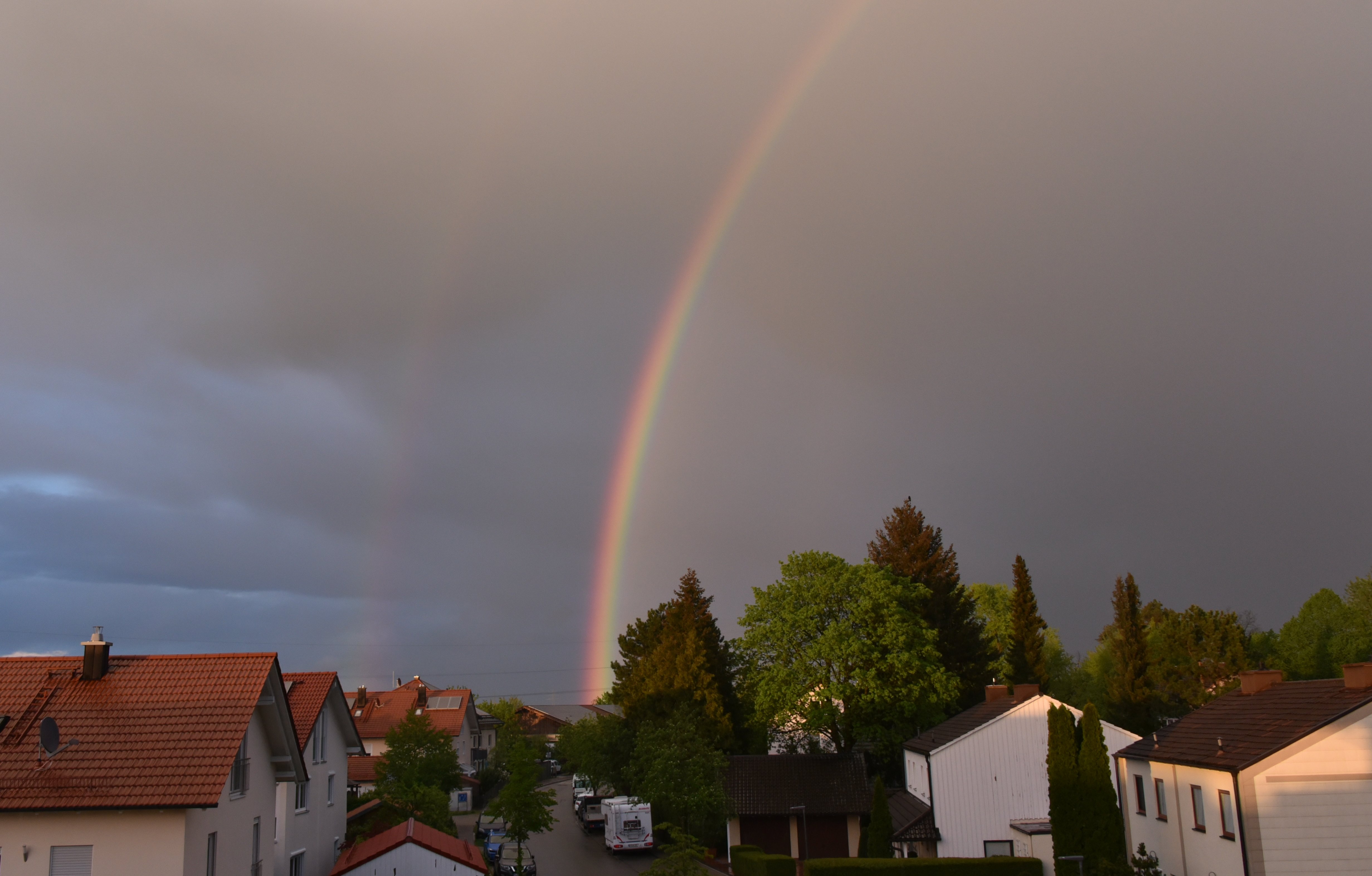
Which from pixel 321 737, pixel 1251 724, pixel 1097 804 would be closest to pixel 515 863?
pixel 321 737

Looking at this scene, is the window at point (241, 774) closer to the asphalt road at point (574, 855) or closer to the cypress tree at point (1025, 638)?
the asphalt road at point (574, 855)

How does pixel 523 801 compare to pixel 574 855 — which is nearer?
pixel 523 801

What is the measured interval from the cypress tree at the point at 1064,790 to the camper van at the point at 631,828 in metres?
25.3

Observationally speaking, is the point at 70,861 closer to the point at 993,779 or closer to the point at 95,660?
the point at 95,660

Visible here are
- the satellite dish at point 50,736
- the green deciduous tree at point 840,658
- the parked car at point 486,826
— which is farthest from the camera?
the parked car at point 486,826

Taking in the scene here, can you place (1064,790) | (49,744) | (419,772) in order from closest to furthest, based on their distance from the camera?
(49,744), (1064,790), (419,772)

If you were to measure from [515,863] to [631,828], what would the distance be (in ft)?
28.4

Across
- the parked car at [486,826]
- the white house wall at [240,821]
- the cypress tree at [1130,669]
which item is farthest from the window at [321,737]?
the cypress tree at [1130,669]

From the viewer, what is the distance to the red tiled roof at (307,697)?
35.3 metres

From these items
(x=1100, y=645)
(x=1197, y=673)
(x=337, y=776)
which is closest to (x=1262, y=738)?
(x=337, y=776)

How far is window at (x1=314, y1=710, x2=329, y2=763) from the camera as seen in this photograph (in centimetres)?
3672

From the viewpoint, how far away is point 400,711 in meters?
101

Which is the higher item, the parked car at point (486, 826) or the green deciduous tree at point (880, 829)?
the green deciduous tree at point (880, 829)

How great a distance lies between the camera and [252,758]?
26.0m
